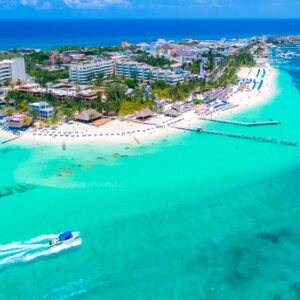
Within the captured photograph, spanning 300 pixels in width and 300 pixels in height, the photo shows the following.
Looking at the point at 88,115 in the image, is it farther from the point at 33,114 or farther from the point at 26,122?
the point at 26,122

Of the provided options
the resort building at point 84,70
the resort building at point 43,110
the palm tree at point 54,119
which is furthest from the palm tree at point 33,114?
the resort building at point 84,70

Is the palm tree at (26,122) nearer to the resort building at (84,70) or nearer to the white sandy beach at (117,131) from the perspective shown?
the white sandy beach at (117,131)

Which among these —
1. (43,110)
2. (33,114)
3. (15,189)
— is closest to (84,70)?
(43,110)

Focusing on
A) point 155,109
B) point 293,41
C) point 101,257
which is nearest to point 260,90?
point 155,109

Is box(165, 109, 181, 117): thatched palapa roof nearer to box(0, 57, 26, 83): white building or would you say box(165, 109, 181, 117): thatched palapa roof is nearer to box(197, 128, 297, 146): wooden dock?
box(197, 128, 297, 146): wooden dock

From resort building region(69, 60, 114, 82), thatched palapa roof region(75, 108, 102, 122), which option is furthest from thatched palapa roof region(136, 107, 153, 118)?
resort building region(69, 60, 114, 82)

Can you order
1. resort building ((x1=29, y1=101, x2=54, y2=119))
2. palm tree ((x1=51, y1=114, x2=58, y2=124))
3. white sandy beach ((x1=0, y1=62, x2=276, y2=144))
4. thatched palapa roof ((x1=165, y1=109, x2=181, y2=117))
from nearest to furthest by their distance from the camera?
white sandy beach ((x1=0, y1=62, x2=276, y2=144)) < palm tree ((x1=51, y1=114, x2=58, y2=124)) < resort building ((x1=29, y1=101, x2=54, y2=119)) < thatched palapa roof ((x1=165, y1=109, x2=181, y2=117))
